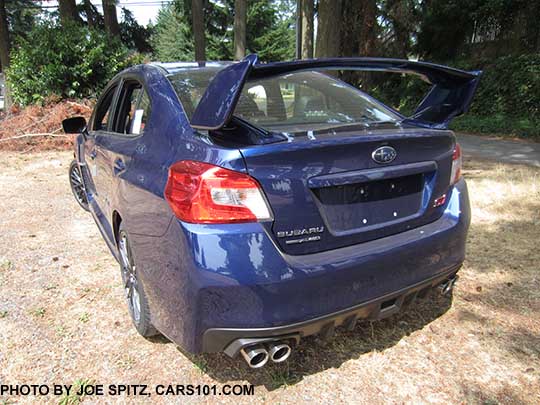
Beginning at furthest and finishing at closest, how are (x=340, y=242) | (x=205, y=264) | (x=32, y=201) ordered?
(x=32, y=201) → (x=340, y=242) → (x=205, y=264)

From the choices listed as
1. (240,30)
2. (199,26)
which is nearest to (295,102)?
(240,30)

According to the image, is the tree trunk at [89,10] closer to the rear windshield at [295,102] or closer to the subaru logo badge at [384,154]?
the rear windshield at [295,102]

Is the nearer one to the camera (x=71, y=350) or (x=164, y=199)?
(x=164, y=199)

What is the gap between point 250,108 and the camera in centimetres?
242

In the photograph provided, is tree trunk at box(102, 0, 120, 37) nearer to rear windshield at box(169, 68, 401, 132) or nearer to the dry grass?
the dry grass

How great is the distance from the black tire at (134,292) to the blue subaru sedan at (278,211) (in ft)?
0.09

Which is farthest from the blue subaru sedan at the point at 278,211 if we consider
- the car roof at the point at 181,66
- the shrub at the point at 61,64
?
the shrub at the point at 61,64

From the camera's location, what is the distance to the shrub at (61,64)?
391 inches

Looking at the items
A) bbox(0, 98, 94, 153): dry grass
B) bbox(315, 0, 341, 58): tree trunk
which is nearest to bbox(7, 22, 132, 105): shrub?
bbox(0, 98, 94, 153): dry grass

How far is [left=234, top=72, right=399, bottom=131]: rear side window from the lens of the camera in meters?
2.37

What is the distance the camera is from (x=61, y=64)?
991 centimetres

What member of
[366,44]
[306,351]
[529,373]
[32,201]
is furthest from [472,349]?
[366,44]

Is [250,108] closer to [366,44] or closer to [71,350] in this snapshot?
[71,350]

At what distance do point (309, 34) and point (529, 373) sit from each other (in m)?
11.8
